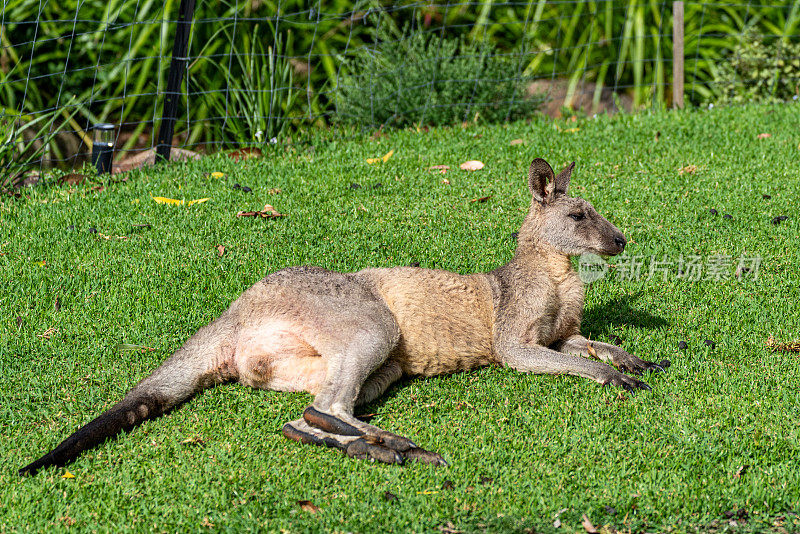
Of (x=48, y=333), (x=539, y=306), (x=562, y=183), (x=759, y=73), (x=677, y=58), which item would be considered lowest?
(x=48, y=333)

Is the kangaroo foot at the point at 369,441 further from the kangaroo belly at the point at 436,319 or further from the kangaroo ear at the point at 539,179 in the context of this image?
the kangaroo ear at the point at 539,179

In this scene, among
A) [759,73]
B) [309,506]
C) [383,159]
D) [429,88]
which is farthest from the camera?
[759,73]

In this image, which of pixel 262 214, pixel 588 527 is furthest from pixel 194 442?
pixel 262 214

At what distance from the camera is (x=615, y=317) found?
5508 millimetres

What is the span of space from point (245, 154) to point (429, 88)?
2.24 meters

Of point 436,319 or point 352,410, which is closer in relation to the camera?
point 352,410

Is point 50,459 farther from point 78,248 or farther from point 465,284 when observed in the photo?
point 78,248

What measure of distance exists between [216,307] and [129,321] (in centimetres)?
52

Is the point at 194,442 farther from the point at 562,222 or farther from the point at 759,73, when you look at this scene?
the point at 759,73

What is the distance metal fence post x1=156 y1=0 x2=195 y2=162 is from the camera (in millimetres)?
8031

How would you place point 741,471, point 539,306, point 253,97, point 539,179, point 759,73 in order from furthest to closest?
point 759,73 → point 253,97 → point 539,179 → point 539,306 → point 741,471

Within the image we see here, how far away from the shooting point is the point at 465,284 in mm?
4945

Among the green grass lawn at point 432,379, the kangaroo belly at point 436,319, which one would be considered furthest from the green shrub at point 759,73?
the kangaroo belly at point 436,319

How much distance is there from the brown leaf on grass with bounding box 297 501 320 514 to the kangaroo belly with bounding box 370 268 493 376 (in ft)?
3.98
